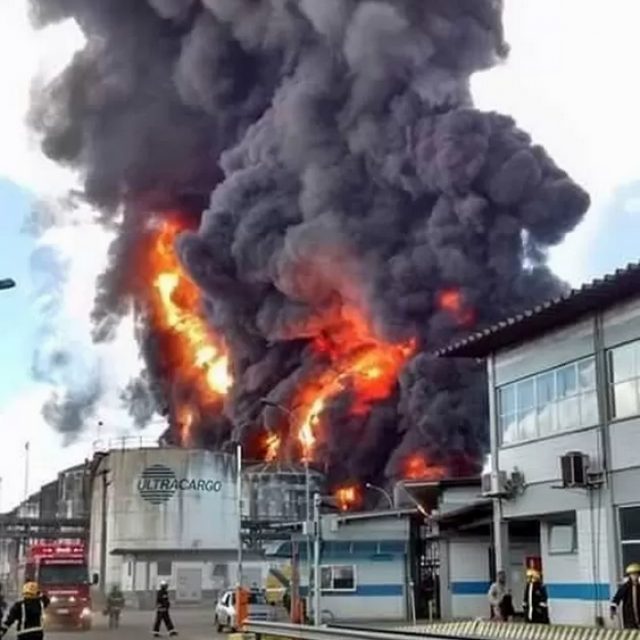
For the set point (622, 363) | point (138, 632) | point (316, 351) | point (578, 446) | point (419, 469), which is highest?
point (316, 351)

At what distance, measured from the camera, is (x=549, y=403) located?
92.3 ft

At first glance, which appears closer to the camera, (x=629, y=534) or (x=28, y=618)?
(x=28, y=618)

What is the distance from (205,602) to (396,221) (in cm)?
2695

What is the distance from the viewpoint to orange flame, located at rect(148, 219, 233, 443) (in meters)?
76.2

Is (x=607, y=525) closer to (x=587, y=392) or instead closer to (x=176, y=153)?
(x=587, y=392)

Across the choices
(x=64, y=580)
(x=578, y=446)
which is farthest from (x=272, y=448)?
(x=578, y=446)

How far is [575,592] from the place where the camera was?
87.8 ft

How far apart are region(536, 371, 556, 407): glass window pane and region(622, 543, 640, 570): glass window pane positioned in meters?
4.36

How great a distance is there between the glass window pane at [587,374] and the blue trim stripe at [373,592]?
1704 centimetres

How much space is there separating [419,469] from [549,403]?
29643mm

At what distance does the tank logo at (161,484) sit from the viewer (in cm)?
7338

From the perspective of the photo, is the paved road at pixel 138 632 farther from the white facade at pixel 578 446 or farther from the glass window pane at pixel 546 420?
the glass window pane at pixel 546 420

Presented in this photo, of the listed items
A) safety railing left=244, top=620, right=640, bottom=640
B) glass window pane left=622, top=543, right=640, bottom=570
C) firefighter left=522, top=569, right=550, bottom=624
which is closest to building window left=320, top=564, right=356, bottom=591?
glass window pane left=622, top=543, right=640, bottom=570

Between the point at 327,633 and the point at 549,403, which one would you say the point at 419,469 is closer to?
the point at 549,403
